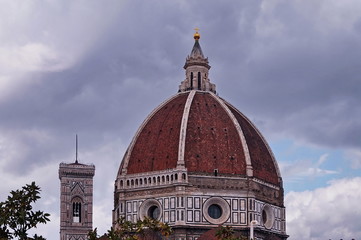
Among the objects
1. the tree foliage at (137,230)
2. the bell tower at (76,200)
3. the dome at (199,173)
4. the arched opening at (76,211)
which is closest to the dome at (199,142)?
the dome at (199,173)

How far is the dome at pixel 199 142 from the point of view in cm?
8138

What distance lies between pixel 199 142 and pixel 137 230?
2401 cm

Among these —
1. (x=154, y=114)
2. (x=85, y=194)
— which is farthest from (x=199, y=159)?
(x=85, y=194)

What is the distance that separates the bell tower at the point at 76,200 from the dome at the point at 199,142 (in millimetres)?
33096

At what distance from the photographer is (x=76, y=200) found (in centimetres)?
11838

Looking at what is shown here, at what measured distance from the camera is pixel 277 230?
85.4 meters

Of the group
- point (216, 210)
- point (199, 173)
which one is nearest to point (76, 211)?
point (216, 210)

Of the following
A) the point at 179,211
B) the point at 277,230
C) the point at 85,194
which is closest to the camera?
the point at 179,211

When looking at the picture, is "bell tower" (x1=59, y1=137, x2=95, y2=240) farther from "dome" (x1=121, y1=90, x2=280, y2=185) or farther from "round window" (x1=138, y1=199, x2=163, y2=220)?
"round window" (x1=138, y1=199, x2=163, y2=220)

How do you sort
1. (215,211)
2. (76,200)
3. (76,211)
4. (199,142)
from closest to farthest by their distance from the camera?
(215,211) → (199,142) → (76,211) → (76,200)

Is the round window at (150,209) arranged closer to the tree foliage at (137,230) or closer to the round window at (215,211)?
the round window at (215,211)

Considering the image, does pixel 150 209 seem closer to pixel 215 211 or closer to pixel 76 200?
pixel 215 211

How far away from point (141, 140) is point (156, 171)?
13.4 ft

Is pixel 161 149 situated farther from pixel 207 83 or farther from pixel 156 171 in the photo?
pixel 207 83
